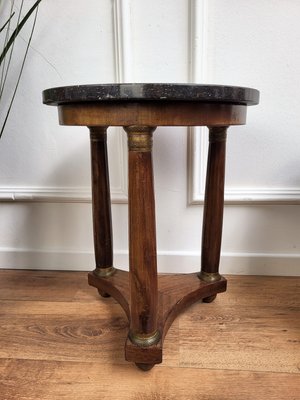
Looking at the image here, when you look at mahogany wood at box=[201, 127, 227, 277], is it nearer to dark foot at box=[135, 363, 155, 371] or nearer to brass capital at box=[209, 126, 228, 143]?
brass capital at box=[209, 126, 228, 143]

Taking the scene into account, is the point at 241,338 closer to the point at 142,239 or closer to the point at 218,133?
the point at 142,239

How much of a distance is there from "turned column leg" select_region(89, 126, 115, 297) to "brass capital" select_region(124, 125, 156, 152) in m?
0.27

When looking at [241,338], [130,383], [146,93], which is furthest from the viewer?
[241,338]

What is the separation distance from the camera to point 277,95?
913 mm

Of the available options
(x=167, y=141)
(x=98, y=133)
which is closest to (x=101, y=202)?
(x=98, y=133)

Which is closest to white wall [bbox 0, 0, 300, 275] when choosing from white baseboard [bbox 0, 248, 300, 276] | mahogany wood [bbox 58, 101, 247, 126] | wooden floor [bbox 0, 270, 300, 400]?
white baseboard [bbox 0, 248, 300, 276]

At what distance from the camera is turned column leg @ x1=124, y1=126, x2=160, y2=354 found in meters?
0.54

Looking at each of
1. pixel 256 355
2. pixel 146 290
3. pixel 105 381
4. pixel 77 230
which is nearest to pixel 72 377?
pixel 105 381

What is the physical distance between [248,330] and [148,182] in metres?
0.45

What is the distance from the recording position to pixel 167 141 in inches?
37.8

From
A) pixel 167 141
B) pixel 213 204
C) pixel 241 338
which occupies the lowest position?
pixel 241 338

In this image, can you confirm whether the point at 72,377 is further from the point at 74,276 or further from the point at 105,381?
the point at 74,276

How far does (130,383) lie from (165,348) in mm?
119

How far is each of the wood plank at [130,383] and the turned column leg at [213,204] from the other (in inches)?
10.5
